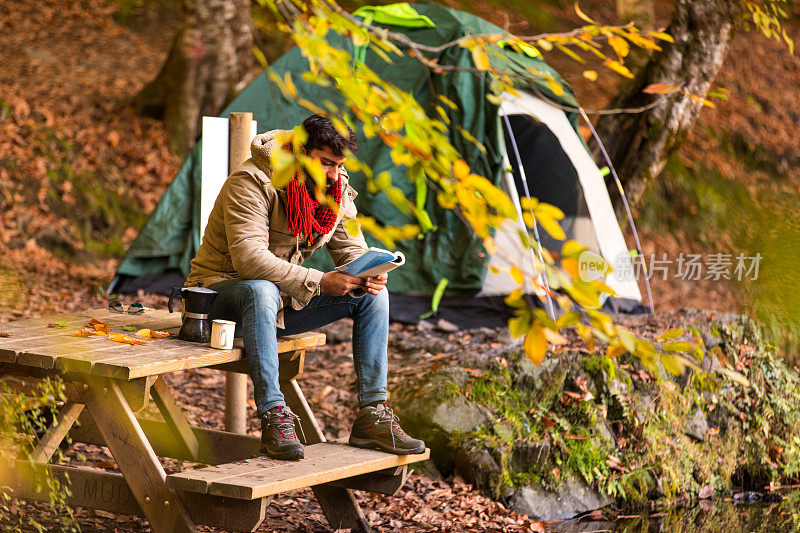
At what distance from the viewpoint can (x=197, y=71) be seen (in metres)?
7.69

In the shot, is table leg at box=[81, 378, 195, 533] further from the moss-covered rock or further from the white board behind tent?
the moss-covered rock

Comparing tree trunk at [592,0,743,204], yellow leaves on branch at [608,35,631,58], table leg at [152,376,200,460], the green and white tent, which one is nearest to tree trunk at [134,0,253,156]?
the green and white tent

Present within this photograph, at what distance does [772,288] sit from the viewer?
207 centimetres

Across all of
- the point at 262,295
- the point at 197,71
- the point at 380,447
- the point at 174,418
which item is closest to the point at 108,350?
the point at 262,295

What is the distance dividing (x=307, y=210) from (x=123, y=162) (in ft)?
15.8

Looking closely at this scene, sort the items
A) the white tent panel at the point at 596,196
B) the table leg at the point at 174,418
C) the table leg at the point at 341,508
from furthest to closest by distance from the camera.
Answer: the white tent panel at the point at 596,196, the table leg at the point at 174,418, the table leg at the point at 341,508

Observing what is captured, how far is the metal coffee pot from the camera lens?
9.28 feet

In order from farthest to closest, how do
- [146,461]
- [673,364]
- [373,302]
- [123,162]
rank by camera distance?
[123,162] → [373,302] → [146,461] → [673,364]

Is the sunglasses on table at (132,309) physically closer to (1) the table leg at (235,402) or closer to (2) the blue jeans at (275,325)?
(1) the table leg at (235,402)

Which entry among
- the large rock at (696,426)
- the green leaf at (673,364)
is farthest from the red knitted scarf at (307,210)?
the large rock at (696,426)

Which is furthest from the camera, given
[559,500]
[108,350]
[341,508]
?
[559,500]

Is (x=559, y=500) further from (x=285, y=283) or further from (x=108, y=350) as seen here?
(x=108, y=350)

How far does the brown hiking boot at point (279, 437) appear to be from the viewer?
8.89 feet

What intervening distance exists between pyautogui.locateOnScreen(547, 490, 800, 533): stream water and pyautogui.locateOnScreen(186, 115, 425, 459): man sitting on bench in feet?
4.25
